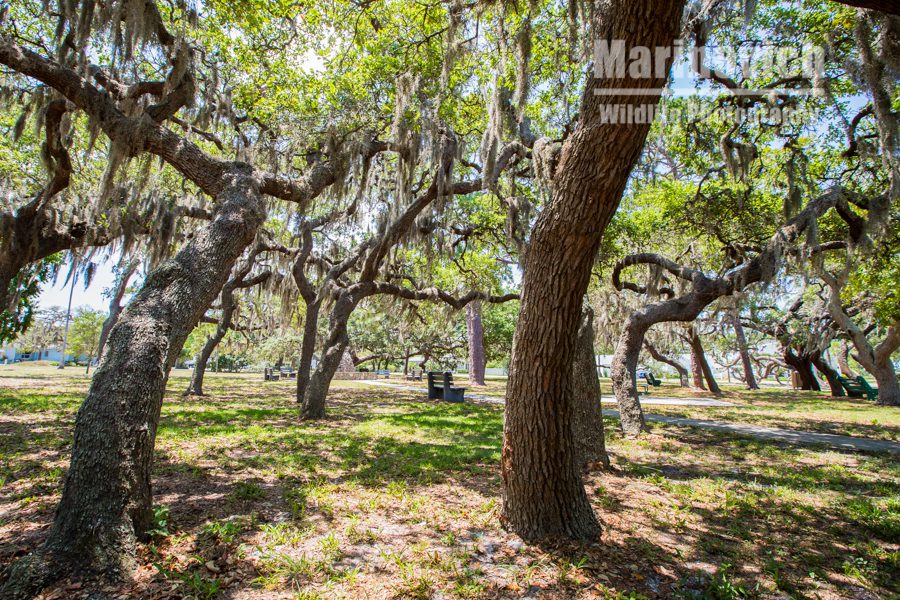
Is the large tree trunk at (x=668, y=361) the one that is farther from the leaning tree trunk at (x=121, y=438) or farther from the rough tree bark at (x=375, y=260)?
the leaning tree trunk at (x=121, y=438)

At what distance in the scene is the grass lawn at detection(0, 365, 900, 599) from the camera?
239 cm

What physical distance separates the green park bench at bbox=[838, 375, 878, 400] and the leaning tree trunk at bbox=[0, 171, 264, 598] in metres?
22.1

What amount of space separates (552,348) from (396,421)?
19.7 feet

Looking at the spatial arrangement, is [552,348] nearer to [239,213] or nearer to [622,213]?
[239,213]

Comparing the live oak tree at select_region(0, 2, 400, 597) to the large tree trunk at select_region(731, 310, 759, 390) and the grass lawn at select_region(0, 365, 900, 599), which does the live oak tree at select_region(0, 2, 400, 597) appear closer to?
the grass lawn at select_region(0, 365, 900, 599)

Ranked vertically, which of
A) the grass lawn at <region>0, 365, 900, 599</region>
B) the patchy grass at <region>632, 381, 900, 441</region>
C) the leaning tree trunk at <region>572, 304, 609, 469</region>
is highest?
the leaning tree trunk at <region>572, 304, 609, 469</region>

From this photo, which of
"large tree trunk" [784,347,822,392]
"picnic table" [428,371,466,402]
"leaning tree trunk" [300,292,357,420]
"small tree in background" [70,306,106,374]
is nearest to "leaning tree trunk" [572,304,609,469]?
"leaning tree trunk" [300,292,357,420]

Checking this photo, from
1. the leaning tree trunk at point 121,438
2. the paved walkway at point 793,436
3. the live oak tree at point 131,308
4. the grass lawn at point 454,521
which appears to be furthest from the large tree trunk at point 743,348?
the leaning tree trunk at point 121,438

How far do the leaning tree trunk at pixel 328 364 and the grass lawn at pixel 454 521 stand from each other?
1.82m

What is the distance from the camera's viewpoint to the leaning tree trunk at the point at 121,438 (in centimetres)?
226

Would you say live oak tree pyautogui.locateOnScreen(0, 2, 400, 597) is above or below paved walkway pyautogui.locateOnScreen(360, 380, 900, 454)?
above

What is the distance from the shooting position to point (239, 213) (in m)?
3.74

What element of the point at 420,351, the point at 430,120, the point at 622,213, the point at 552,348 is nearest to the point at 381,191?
the point at 430,120

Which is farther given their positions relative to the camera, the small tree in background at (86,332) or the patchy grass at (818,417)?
the small tree in background at (86,332)
